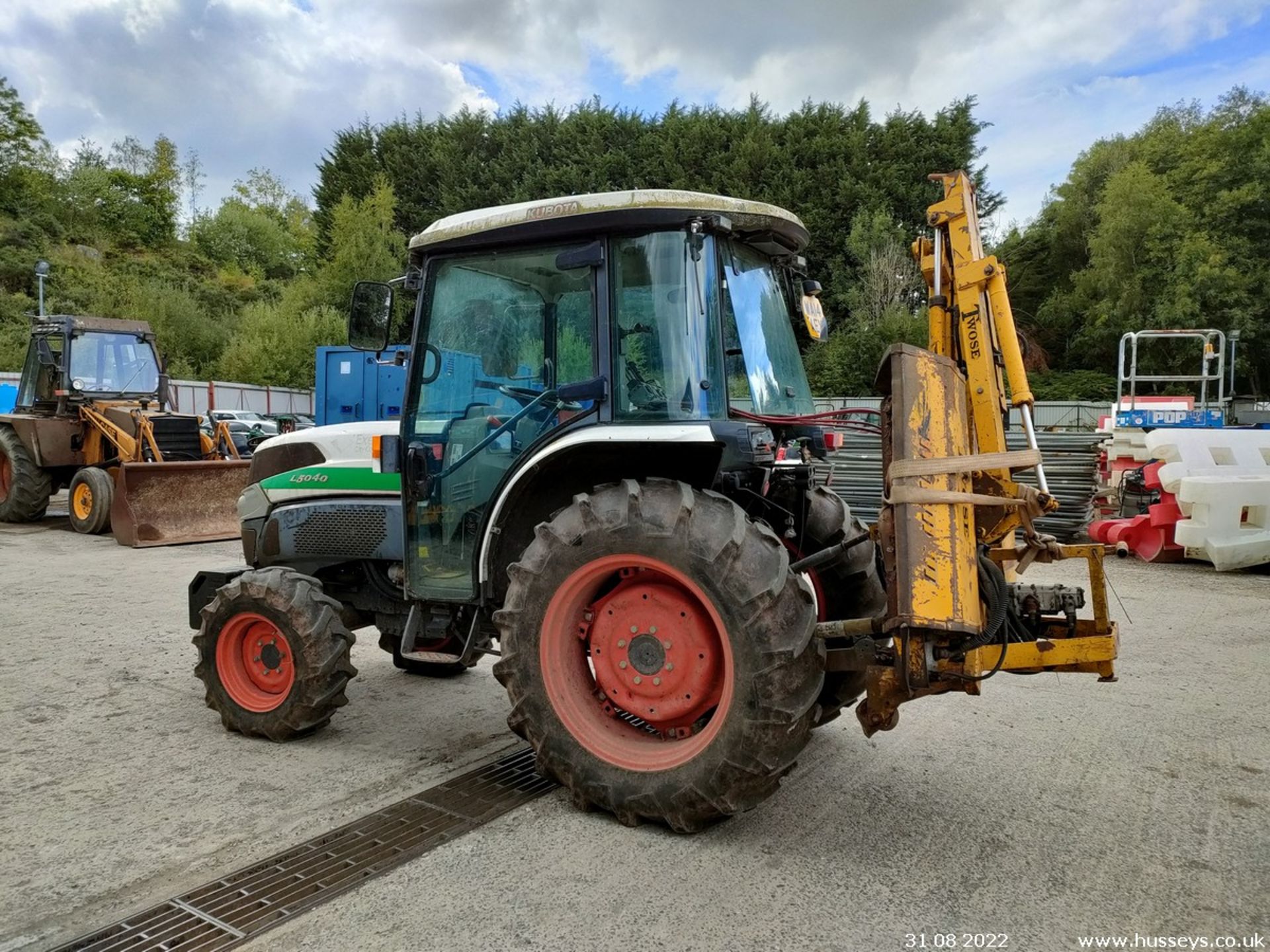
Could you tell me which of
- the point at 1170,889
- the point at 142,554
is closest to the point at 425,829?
the point at 1170,889

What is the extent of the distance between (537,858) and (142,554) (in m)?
8.90

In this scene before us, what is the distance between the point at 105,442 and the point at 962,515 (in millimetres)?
12583

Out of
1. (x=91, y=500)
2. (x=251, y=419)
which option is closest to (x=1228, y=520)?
(x=91, y=500)

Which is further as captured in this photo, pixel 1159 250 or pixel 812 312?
pixel 1159 250

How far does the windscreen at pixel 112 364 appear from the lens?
1236cm

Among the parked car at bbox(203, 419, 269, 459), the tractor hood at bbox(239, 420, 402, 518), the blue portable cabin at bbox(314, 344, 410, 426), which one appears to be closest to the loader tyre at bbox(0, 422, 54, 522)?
the parked car at bbox(203, 419, 269, 459)

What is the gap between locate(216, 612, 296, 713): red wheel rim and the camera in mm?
4238

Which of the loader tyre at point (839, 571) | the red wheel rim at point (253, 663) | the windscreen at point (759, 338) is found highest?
the windscreen at point (759, 338)

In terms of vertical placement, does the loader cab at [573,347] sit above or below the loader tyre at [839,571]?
above

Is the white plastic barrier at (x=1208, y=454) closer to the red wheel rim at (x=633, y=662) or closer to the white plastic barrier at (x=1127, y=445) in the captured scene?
the white plastic barrier at (x=1127, y=445)

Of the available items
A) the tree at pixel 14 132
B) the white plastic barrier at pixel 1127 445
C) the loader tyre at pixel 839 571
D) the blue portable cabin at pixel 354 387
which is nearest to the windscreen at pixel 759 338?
the loader tyre at pixel 839 571

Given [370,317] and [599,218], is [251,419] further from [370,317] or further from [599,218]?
[599,218]

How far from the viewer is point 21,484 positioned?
39.9ft

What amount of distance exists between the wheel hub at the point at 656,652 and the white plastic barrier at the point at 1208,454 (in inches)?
306
